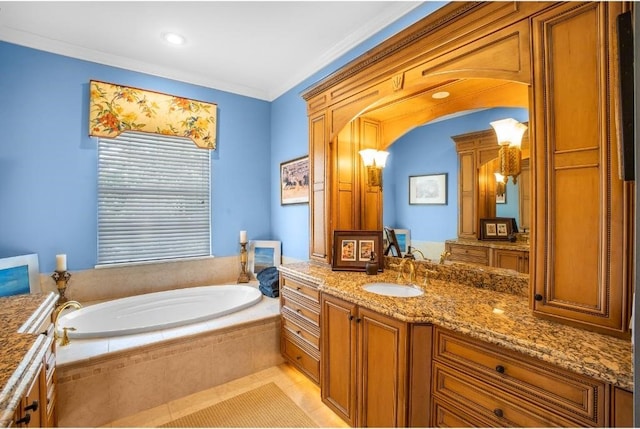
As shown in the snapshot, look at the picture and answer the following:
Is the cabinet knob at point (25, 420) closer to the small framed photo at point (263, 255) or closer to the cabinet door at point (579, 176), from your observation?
the cabinet door at point (579, 176)

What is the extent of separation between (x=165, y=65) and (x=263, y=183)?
160cm

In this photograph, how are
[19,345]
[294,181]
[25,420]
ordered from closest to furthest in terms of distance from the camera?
1. [25,420]
2. [19,345]
3. [294,181]

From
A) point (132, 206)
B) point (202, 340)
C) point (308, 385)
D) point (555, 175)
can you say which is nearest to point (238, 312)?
point (202, 340)

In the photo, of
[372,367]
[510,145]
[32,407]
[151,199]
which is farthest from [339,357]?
[151,199]

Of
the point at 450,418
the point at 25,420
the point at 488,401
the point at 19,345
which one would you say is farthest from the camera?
the point at 450,418

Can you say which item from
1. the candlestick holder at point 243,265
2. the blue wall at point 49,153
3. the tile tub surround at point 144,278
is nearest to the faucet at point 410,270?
the candlestick holder at point 243,265

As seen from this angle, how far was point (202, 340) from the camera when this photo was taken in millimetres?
2158

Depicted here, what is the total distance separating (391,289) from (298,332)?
0.85 m

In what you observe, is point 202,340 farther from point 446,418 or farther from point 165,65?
point 165,65

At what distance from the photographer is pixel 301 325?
224 centimetres

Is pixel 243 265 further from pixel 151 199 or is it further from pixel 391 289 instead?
pixel 391 289

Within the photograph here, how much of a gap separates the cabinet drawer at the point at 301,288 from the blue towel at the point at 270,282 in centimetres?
49

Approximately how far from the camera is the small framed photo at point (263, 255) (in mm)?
3494

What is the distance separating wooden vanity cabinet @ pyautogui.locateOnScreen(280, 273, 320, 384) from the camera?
6.89 ft
